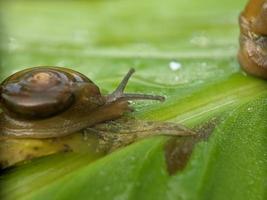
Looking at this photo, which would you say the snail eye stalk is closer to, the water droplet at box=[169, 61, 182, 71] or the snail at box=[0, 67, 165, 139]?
the snail at box=[0, 67, 165, 139]

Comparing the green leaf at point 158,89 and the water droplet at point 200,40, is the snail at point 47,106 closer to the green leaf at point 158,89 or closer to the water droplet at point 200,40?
the green leaf at point 158,89

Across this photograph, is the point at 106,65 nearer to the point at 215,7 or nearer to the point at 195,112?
the point at 195,112

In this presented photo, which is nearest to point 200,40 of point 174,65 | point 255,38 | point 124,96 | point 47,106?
point 174,65

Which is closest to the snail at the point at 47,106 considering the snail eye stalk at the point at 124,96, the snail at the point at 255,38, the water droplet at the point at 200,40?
the snail eye stalk at the point at 124,96

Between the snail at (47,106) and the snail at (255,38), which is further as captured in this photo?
the snail at (255,38)

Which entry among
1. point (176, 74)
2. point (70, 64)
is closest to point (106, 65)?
point (70, 64)
